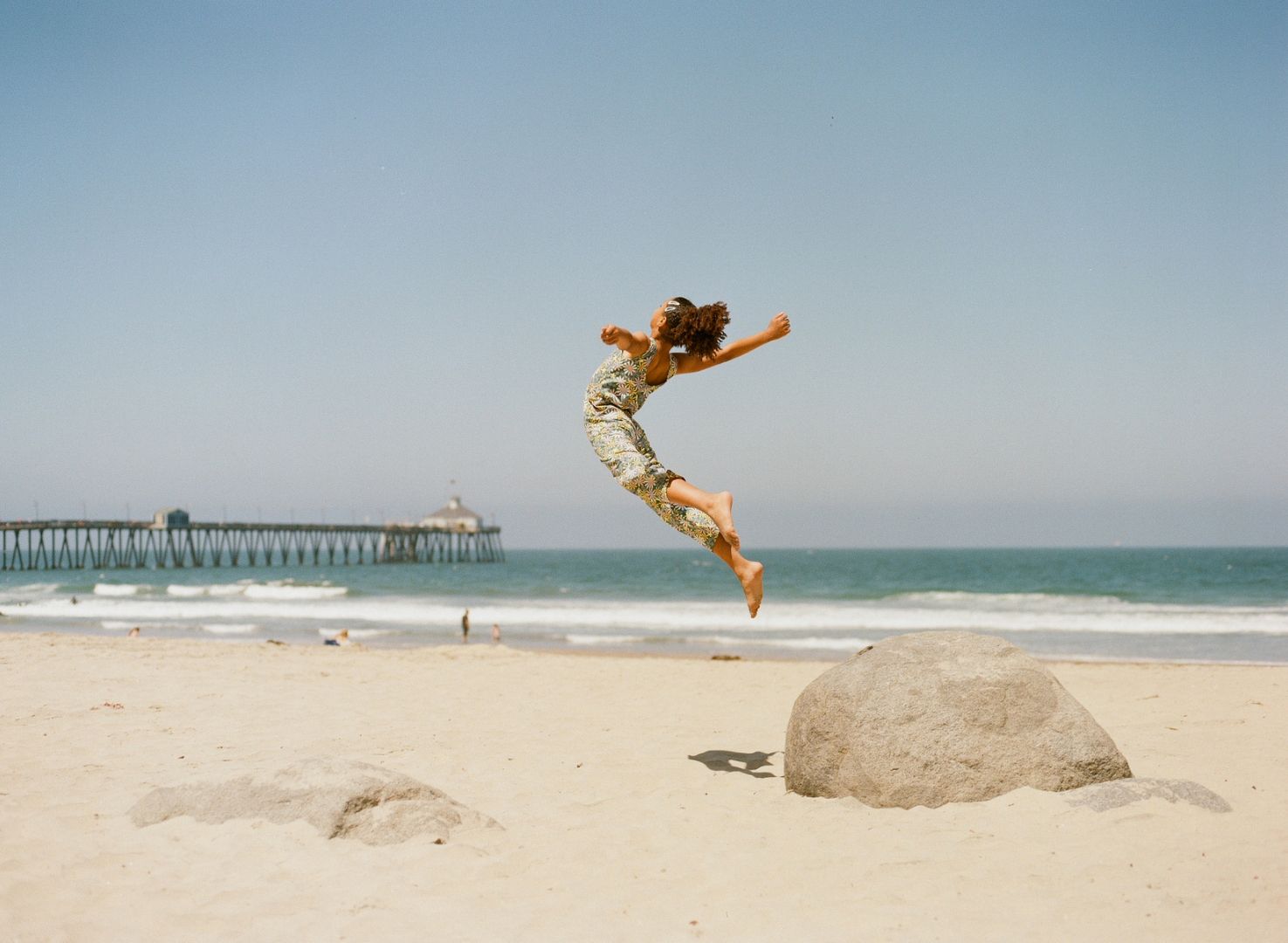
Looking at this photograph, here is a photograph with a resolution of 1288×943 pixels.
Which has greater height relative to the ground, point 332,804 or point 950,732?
point 950,732

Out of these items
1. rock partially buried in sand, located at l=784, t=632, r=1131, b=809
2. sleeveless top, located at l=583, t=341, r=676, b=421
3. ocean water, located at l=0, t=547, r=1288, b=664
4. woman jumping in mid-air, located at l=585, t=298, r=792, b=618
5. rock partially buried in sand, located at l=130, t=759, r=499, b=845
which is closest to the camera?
rock partially buried in sand, located at l=130, t=759, r=499, b=845

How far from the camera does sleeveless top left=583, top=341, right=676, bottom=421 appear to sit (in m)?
5.82

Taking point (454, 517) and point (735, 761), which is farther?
point (454, 517)

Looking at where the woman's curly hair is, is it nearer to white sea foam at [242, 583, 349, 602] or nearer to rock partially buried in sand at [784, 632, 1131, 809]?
rock partially buried in sand at [784, 632, 1131, 809]

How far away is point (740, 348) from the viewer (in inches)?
236

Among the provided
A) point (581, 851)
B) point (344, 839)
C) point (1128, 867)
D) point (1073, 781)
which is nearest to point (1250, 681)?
point (1073, 781)

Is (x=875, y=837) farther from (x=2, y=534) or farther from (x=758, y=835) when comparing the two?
(x=2, y=534)

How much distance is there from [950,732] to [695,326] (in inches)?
103

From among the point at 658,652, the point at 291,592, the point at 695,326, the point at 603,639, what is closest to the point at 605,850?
the point at 695,326

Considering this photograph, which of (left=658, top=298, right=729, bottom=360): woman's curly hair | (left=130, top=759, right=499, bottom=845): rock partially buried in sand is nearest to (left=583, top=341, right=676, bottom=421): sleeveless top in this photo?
(left=658, top=298, right=729, bottom=360): woman's curly hair

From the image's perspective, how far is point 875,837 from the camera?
4.88 m

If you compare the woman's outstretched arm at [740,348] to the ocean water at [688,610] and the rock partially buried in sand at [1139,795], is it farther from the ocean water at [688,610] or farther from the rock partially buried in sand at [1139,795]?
the ocean water at [688,610]

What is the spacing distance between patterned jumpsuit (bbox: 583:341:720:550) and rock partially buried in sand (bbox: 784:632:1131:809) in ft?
4.05

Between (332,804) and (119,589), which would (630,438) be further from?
(119,589)
